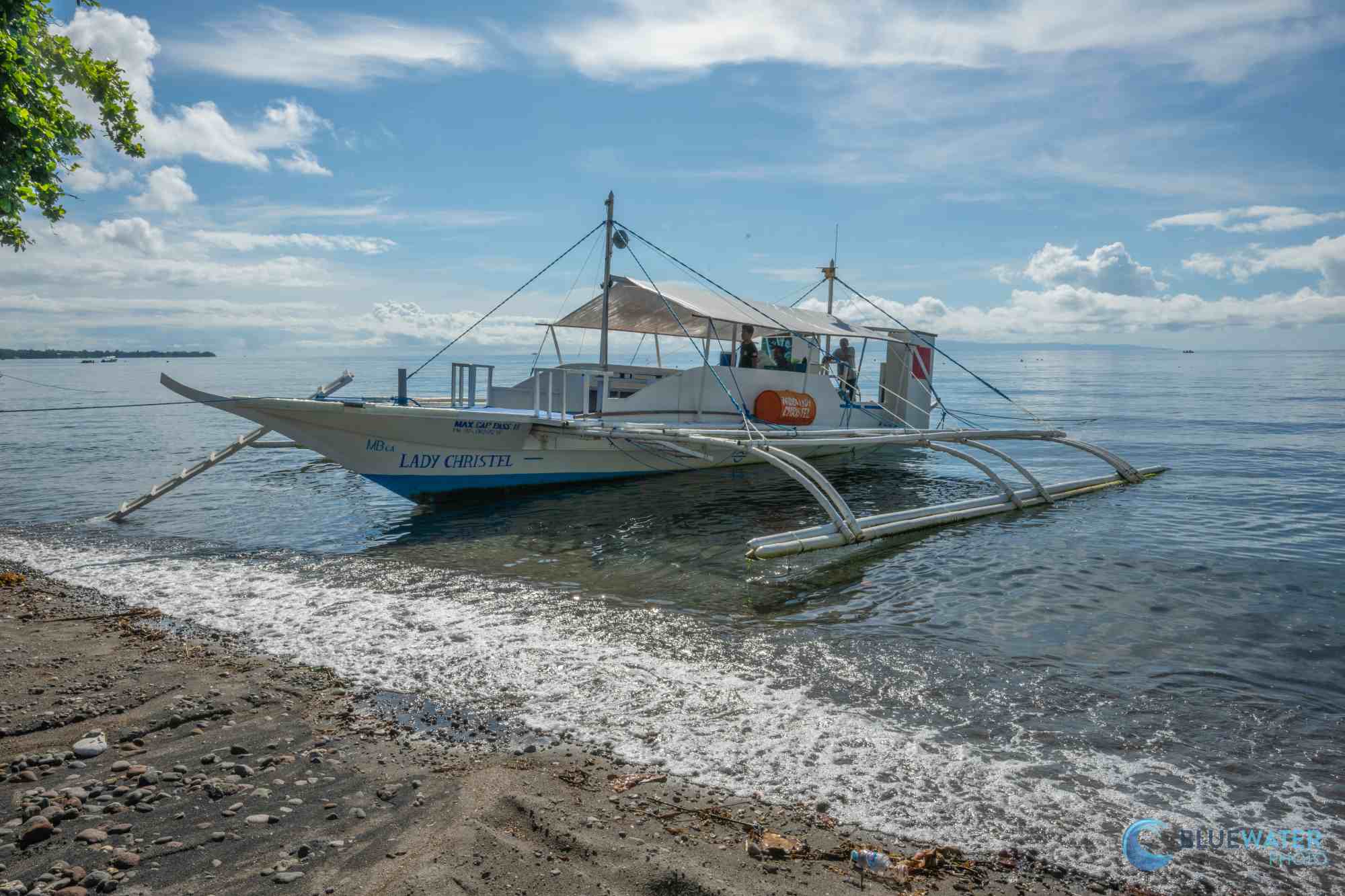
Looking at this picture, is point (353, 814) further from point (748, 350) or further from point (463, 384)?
point (748, 350)

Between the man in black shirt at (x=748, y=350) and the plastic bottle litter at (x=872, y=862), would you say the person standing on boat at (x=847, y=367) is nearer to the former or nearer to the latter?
the man in black shirt at (x=748, y=350)

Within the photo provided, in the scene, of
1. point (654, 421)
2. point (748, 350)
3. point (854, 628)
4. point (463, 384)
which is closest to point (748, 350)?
point (748, 350)

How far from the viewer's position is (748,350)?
16.3 metres

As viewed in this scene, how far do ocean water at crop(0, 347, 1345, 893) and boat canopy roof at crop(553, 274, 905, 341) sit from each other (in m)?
3.24

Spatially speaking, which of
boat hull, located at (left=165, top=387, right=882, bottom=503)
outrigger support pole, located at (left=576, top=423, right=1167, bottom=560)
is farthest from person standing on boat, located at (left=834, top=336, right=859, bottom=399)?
boat hull, located at (left=165, top=387, right=882, bottom=503)

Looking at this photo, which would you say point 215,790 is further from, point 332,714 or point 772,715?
point 772,715

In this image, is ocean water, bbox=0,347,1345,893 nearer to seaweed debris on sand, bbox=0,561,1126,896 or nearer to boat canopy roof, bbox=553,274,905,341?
seaweed debris on sand, bbox=0,561,1126,896

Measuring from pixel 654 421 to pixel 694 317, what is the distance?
2.99m

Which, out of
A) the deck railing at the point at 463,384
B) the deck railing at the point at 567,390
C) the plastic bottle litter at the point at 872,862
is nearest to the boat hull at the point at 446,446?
the deck railing at the point at 567,390

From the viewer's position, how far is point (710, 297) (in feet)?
54.0

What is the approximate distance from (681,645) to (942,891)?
11.8 feet

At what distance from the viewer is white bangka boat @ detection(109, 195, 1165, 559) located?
1168cm

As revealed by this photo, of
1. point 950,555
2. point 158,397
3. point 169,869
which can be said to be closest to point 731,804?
point 169,869

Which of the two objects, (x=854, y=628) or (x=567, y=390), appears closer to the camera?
(x=854, y=628)
